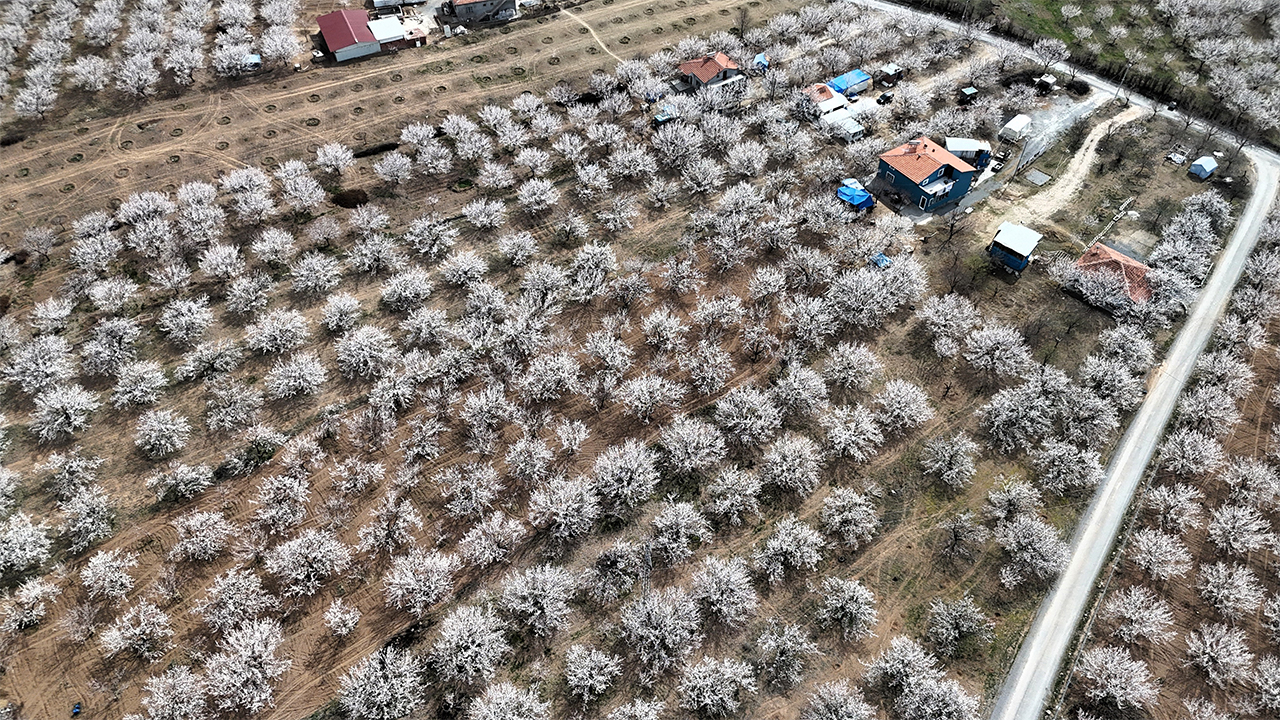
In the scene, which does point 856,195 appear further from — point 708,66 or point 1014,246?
point 708,66

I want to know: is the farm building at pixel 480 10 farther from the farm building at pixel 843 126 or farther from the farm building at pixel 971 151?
the farm building at pixel 971 151

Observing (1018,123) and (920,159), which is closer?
(920,159)

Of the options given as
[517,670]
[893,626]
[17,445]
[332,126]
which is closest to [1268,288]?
[893,626]

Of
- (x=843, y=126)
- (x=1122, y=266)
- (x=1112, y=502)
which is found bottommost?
(x=1112, y=502)

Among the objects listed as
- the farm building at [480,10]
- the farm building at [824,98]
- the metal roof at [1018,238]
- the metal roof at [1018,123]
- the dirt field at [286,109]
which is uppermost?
the farm building at [480,10]

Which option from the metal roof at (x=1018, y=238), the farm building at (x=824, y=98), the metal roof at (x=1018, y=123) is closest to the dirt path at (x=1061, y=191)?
the metal roof at (x=1018, y=238)

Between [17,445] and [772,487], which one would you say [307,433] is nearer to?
[17,445]

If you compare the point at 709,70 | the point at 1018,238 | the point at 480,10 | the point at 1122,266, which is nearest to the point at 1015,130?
the point at 1018,238
